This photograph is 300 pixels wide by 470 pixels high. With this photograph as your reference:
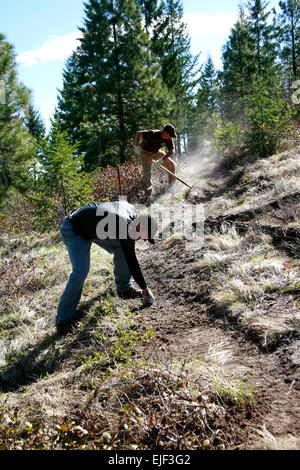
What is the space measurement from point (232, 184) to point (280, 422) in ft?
22.4

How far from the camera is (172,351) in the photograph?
2635mm

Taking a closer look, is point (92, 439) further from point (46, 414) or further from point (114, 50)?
point (114, 50)

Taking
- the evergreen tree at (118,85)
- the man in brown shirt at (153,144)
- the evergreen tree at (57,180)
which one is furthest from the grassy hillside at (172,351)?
the evergreen tree at (118,85)

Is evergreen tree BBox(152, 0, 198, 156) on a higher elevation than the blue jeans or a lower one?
higher

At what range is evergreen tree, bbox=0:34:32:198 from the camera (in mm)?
12266

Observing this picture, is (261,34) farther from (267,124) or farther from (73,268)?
(73,268)

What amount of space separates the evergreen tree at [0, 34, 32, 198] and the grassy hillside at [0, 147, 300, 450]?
341 inches

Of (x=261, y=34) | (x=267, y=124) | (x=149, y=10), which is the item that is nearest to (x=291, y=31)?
(x=261, y=34)

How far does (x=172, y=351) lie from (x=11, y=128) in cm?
1251

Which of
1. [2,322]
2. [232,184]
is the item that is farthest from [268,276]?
[232,184]

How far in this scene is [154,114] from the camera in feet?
45.5

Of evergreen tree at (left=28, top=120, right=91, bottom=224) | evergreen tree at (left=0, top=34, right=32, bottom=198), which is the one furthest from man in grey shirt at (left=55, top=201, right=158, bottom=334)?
evergreen tree at (left=0, top=34, right=32, bottom=198)

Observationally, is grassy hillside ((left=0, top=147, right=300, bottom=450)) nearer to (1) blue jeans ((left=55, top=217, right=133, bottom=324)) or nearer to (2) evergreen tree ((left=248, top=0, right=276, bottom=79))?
(1) blue jeans ((left=55, top=217, right=133, bottom=324))

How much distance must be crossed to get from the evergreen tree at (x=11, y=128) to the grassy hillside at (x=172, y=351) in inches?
341
